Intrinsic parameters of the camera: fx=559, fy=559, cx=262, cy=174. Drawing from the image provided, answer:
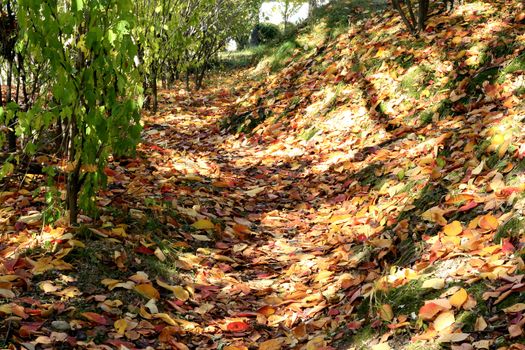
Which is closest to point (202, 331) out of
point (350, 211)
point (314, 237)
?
point (314, 237)

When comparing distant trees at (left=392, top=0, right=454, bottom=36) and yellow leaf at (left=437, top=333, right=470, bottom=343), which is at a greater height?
distant trees at (left=392, top=0, right=454, bottom=36)

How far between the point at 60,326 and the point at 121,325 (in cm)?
27

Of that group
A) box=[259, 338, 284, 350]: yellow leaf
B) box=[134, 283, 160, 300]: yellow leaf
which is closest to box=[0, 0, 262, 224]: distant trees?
box=[134, 283, 160, 300]: yellow leaf

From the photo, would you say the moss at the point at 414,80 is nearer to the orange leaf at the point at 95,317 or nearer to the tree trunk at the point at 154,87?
the tree trunk at the point at 154,87

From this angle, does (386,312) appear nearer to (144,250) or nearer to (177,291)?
(177,291)

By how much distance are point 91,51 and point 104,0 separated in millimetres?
277

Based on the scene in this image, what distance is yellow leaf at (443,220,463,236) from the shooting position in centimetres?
291

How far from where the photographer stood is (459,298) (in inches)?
91.7

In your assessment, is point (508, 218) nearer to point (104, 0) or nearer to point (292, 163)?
point (104, 0)

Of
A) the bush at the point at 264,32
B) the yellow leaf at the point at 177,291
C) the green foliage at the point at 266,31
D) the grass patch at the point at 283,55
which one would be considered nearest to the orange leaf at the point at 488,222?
the yellow leaf at the point at 177,291

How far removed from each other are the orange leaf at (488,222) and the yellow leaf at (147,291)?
1720mm

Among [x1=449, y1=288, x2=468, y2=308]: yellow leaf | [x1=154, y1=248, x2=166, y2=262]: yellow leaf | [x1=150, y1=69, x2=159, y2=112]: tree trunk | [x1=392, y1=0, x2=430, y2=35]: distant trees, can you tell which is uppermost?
[x1=392, y1=0, x2=430, y2=35]: distant trees

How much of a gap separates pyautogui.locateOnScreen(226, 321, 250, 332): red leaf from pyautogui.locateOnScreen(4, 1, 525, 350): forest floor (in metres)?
0.01

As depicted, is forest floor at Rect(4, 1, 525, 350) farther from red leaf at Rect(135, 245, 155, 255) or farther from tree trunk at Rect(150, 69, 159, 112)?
tree trunk at Rect(150, 69, 159, 112)
